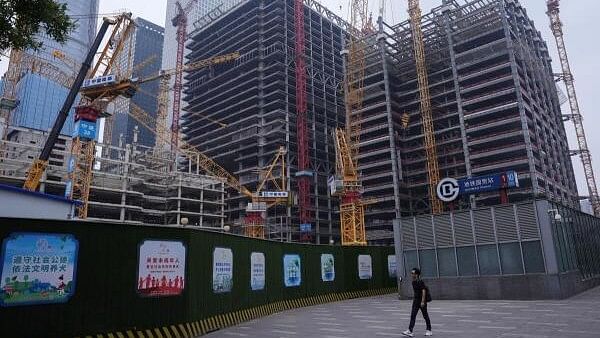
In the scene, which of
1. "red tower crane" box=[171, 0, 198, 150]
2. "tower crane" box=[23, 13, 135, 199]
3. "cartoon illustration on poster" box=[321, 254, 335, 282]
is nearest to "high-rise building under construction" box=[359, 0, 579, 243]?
"red tower crane" box=[171, 0, 198, 150]

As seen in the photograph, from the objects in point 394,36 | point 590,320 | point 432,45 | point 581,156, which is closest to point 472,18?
point 432,45

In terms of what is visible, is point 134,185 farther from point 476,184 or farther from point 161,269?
point 161,269

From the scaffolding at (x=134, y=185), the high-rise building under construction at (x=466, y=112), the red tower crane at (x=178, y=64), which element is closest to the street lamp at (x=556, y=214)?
the high-rise building under construction at (x=466, y=112)

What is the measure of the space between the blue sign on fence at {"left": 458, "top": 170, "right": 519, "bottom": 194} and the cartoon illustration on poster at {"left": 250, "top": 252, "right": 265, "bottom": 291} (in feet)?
56.0

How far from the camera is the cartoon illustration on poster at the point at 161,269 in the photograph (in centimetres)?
1484

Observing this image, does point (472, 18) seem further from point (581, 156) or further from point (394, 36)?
point (581, 156)

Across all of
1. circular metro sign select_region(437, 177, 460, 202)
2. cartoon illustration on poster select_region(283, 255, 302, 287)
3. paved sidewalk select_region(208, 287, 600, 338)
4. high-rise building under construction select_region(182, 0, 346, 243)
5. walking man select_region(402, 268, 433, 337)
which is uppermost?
high-rise building under construction select_region(182, 0, 346, 243)

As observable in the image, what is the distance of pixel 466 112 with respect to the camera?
4008 inches

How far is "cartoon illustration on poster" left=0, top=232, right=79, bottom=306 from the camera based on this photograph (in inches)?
465

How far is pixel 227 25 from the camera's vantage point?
472ft

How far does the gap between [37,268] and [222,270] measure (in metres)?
7.56

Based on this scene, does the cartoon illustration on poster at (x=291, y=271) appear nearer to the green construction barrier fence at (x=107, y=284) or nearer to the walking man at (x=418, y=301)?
the green construction barrier fence at (x=107, y=284)

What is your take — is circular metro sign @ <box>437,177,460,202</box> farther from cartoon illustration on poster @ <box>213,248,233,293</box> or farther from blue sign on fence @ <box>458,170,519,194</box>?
cartoon illustration on poster @ <box>213,248,233,293</box>

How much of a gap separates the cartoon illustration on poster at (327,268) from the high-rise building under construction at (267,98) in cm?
7734
